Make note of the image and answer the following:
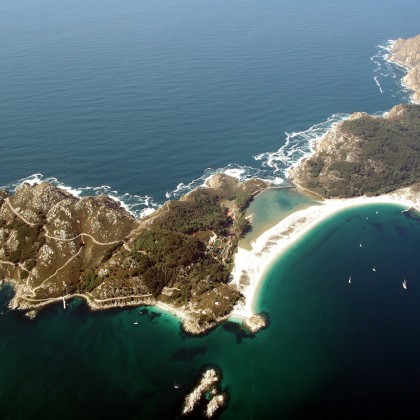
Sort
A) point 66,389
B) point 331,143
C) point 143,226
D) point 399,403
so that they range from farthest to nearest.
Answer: point 331,143
point 143,226
point 66,389
point 399,403

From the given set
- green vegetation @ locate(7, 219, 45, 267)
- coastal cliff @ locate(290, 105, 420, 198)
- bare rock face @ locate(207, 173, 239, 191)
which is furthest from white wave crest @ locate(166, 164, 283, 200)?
green vegetation @ locate(7, 219, 45, 267)

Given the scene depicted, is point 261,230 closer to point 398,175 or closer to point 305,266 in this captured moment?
point 305,266

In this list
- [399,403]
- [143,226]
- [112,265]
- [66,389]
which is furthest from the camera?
[143,226]

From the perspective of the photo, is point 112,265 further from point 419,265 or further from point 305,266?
point 419,265

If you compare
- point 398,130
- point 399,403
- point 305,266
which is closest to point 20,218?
point 305,266

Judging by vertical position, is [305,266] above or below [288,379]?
above

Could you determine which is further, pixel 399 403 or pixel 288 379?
pixel 288 379

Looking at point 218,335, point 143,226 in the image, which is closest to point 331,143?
point 143,226

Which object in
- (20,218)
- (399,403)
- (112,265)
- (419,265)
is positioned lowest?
(399,403)
